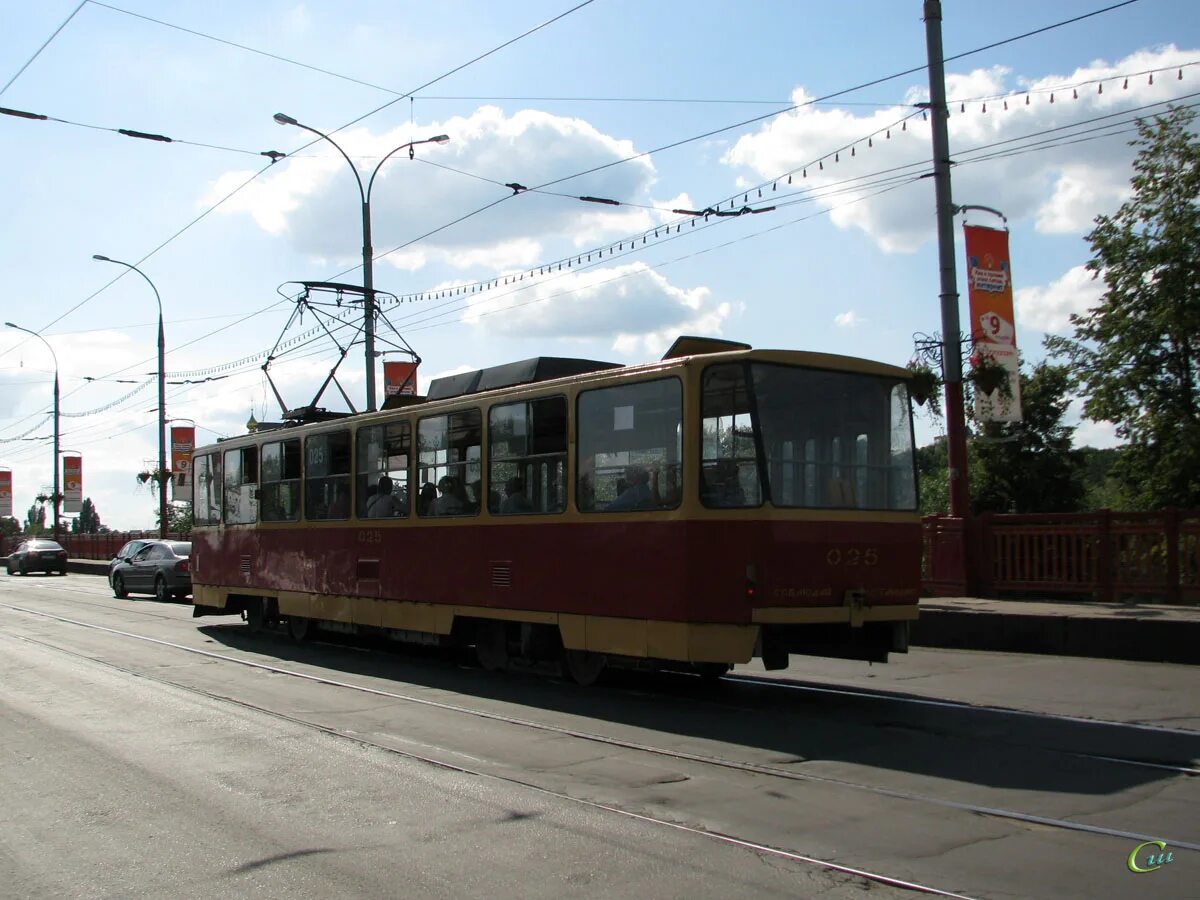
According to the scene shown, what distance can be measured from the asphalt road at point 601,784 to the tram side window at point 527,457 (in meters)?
1.87

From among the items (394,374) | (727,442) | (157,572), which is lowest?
(157,572)

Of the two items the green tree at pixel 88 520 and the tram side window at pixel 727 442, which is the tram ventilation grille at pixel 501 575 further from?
the green tree at pixel 88 520

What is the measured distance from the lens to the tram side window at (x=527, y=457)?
1093 centimetres

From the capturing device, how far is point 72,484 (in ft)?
194

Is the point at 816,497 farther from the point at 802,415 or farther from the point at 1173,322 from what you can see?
the point at 1173,322

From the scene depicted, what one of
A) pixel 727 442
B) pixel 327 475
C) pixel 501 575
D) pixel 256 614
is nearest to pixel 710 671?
pixel 501 575

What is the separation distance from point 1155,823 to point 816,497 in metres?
4.25

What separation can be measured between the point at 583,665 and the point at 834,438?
345 cm

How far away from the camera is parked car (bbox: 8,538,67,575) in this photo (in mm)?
45938

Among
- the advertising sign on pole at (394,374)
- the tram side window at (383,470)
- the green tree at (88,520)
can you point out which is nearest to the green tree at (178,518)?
the advertising sign on pole at (394,374)

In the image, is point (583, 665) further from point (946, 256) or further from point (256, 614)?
point (946, 256)

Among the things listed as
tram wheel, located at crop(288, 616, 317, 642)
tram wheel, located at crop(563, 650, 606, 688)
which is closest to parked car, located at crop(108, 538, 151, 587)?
tram wheel, located at crop(288, 616, 317, 642)

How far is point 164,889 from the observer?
512 cm

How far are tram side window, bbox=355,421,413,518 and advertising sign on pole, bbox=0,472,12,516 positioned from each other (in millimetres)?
66607
